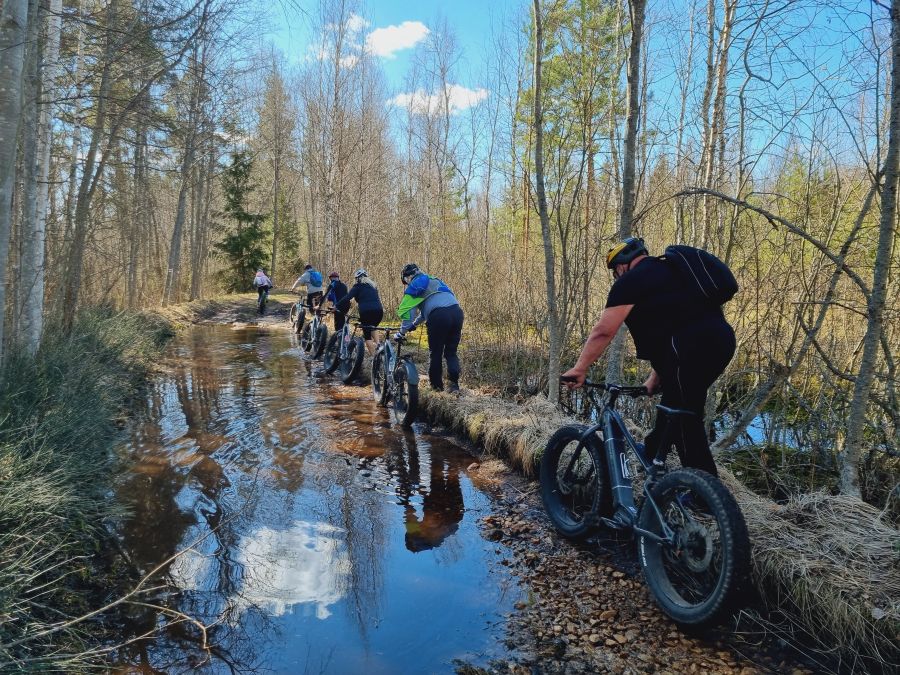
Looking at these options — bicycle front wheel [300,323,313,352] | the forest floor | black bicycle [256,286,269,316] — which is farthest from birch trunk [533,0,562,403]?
black bicycle [256,286,269,316]

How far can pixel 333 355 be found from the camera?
1034cm

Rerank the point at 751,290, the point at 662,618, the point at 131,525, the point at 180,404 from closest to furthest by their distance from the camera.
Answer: the point at 662,618 < the point at 131,525 < the point at 751,290 < the point at 180,404

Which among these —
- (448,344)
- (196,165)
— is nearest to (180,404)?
(448,344)

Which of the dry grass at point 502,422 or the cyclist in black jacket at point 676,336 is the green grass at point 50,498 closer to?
the cyclist in black jacket at point 676,336

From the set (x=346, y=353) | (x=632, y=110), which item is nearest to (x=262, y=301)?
(x=346, y=353)

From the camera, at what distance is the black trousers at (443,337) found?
720 cm

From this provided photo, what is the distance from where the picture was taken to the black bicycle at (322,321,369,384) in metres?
9.53

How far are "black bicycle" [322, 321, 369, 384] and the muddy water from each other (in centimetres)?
200

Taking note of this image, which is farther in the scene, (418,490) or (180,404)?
(180,404)

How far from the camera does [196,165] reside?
69.5ft

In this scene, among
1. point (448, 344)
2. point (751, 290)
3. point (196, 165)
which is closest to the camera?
point (751, 290)

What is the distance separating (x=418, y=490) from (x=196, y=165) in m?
20.4

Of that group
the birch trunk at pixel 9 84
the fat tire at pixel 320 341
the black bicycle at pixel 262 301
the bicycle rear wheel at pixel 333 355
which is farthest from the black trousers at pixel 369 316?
the black bicycle at pixel 262 301

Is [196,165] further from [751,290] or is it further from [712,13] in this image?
[751,290]
